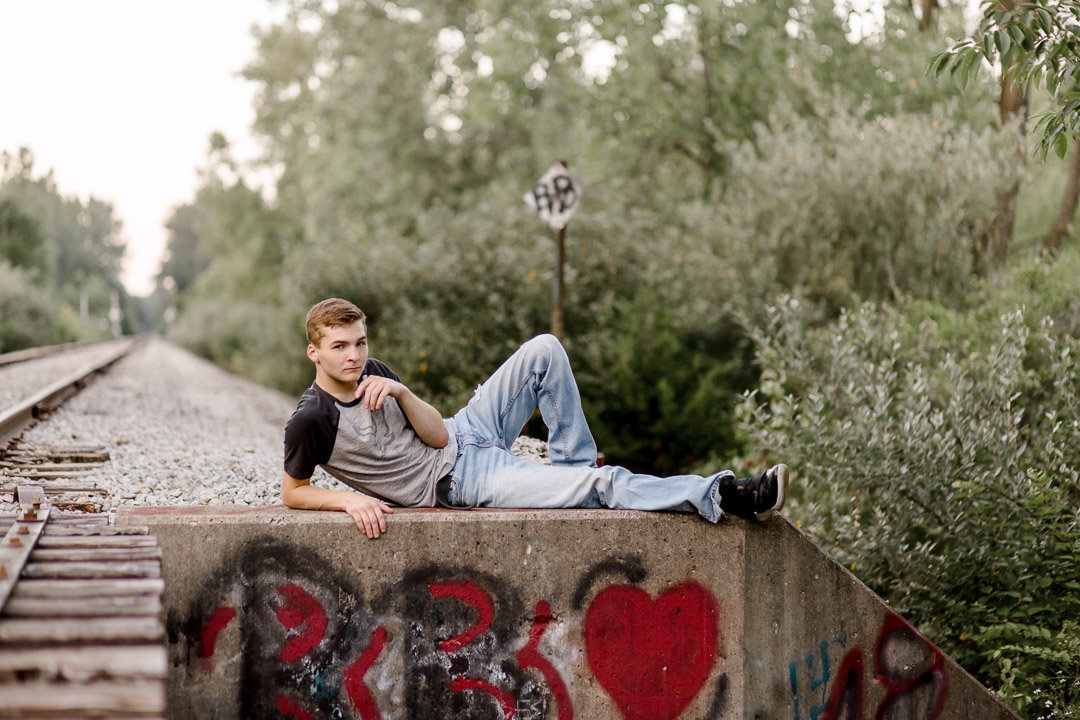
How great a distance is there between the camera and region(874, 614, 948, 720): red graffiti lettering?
4.07m

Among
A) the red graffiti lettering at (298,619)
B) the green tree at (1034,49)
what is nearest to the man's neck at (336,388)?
the red graffiti lettering at (298,619)

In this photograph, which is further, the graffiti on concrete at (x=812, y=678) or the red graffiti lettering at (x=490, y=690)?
the graffiti on concrete at (x=812, y=678)

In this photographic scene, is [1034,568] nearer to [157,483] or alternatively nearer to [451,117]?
[157,483]

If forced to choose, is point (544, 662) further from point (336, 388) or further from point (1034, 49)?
point (1034, 49)

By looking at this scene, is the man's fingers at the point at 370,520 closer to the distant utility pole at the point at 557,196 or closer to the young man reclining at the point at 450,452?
the young man reclining at the point at 450,452

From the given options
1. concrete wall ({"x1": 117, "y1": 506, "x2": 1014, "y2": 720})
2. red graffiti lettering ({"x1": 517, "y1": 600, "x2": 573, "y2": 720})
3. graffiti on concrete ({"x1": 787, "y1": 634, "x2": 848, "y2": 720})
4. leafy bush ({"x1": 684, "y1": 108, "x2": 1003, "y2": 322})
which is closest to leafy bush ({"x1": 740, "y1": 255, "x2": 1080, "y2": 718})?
graffiti on concrete ({"x1": 787, "y1": 634, "x2": 848, "y2": 720})

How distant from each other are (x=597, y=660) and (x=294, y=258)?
12108 millimetres

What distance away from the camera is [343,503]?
11.8 ft

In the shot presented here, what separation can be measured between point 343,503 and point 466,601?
2.05ft

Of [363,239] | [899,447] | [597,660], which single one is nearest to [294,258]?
[363,239]

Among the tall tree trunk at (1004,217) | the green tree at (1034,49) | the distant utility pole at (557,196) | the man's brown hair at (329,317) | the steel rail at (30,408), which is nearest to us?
the man's brown hair at (329,317)

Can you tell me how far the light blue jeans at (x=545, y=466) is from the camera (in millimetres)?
3818

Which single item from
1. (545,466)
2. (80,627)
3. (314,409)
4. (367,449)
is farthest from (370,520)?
(80,627)

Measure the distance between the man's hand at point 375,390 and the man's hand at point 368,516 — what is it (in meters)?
0.37
